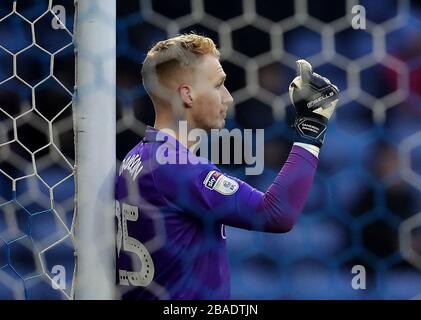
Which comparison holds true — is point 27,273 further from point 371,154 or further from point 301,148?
point 301,148

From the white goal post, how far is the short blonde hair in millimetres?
171

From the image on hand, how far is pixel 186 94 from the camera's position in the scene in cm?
90

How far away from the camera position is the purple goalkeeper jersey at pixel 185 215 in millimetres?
817

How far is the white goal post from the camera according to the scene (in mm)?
735

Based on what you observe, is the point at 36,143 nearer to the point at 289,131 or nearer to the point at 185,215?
the point at 289,131

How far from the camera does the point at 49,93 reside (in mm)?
1477

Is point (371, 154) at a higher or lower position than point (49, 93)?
lower

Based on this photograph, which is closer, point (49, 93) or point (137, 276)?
point (137, 276)

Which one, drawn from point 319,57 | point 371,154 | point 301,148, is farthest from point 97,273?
point 371,154

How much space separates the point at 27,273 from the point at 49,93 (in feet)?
1.24
